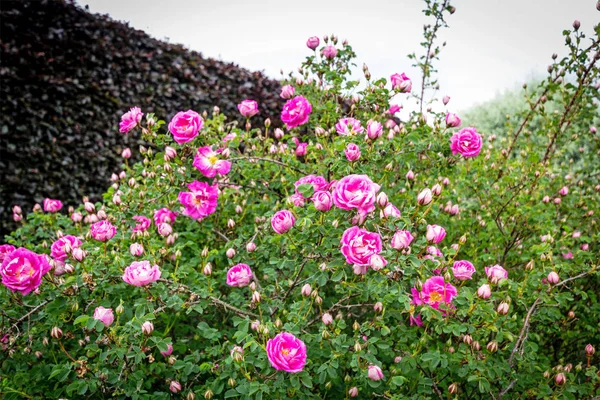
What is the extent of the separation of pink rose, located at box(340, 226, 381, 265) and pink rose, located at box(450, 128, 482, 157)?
2.32ft

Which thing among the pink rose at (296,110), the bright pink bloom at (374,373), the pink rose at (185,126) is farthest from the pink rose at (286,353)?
the pink rose at (296,110)

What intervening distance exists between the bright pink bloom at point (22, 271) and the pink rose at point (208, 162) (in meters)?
0.64

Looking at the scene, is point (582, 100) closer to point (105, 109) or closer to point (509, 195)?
point (509, 195)

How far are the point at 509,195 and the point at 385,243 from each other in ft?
4.41

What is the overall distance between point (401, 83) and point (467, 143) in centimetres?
35

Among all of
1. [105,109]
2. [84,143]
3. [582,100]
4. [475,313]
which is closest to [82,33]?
[105,109]

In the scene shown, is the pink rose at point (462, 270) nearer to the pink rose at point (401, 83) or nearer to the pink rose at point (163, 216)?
the pink rose at point (401, 83)

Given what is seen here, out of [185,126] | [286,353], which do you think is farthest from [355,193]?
[185,126]

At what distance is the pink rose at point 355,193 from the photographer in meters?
1.34

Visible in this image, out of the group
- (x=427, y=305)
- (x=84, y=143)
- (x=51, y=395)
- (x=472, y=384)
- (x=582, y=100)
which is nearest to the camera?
(x=427, y=305)

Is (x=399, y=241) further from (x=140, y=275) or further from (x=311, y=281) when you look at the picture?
(x=140, y=275)

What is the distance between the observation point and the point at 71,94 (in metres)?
4.50

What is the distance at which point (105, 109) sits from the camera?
15.6 ft

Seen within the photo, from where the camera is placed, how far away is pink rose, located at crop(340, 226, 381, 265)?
132 cm
